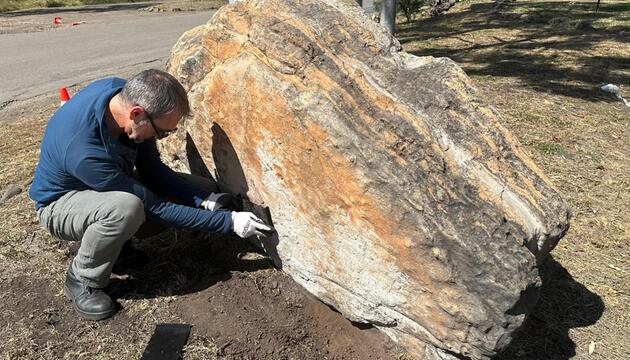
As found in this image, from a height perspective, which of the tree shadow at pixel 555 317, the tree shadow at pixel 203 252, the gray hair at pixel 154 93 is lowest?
the tree shadow at pixel 555 317

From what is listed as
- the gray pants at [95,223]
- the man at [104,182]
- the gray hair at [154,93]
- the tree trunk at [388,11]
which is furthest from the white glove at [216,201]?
the tree trunk at [388,11]

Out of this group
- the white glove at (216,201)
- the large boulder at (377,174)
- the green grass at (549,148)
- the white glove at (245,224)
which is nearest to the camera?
the large boulder at (377,174)

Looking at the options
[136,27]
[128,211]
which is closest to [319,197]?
[128,211]

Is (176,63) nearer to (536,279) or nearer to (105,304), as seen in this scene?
(105,304)

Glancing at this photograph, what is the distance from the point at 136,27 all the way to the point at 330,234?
11738 millimetres

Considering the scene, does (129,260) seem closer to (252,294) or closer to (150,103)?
(252,294)

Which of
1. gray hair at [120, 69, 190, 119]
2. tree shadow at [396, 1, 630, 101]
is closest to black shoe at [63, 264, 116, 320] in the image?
gray hair at [120, 69, 190, 119]

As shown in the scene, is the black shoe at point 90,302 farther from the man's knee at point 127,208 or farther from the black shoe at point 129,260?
the man's knee at point 127,208

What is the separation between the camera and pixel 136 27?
1263 centimetres

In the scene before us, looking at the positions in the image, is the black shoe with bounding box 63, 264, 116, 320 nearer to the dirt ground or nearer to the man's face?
the dirt ground

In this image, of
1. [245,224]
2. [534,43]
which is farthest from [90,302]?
[534,43]

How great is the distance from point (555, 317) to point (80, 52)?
8909 millimetres

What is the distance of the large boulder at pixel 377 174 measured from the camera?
2.14 meters

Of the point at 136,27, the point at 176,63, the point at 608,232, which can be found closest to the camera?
the point at 176,63
